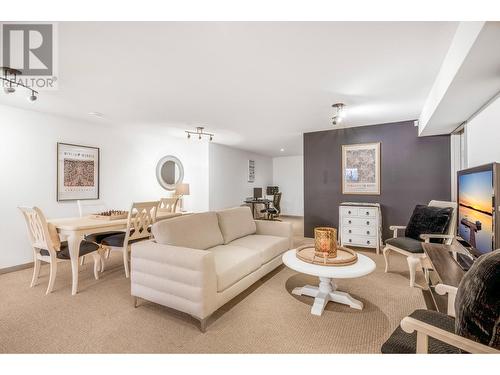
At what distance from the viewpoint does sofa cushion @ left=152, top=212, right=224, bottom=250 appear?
2.27 meters

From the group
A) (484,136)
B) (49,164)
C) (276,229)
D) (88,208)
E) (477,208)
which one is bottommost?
(276,229)

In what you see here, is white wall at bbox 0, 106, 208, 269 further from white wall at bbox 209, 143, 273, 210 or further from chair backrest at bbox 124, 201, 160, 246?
chair backrest at bbox 124, 201, 160, 246

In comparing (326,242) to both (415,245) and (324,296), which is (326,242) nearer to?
(324,296)

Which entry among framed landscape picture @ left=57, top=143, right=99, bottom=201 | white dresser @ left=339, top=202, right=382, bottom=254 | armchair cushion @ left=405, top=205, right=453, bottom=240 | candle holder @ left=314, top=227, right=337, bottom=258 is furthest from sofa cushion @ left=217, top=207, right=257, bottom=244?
framed landscape picture @ left=57, top=143, right=99, bottom=201

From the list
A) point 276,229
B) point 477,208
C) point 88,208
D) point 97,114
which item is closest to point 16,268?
point 88,208

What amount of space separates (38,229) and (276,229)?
9.25ft

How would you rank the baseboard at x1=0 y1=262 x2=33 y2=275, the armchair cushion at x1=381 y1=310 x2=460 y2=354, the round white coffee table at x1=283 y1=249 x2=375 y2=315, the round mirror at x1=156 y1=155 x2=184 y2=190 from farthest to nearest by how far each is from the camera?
the round mirror at x1=156 y1=155 x2=184 y2=190 < the baseboard at x1=0 y1=262 x2=33 y2=275 < the round white coffee table at x1=283 y1=249 x2=375 y2=315 < the armchair cushion at x1=381 y1=310 x2=460 y2=354

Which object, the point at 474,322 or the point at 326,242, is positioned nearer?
the point at 474,322

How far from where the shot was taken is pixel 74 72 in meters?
2.32

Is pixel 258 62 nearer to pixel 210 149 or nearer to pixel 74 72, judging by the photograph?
pixel 74 72

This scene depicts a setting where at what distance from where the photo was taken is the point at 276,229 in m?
3.53

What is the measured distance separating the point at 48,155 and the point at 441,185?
6.30 m

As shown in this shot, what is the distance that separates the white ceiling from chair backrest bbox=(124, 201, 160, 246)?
139 centimetres

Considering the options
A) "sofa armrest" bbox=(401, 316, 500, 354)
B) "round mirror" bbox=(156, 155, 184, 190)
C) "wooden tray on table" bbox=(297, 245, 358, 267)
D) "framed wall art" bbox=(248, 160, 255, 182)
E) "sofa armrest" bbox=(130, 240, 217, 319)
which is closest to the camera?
Answer: "sofa armrest" bbox=(401, 316, 500, 354)
